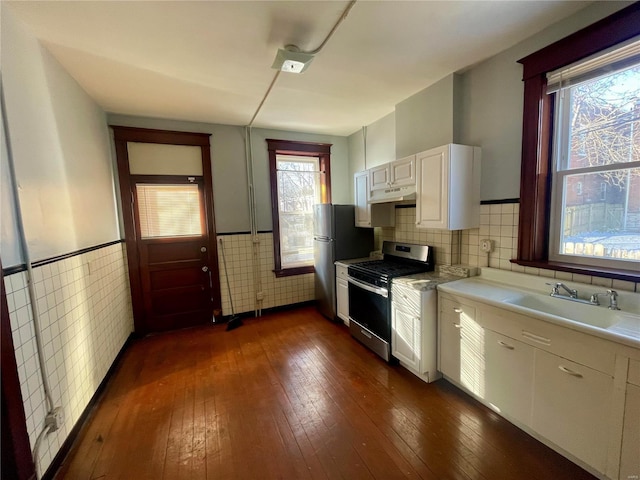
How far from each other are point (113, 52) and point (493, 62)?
9.57 feet

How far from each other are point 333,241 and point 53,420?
2742 millimetres

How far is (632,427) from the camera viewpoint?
1227 millimetres

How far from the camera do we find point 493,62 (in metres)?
2.17

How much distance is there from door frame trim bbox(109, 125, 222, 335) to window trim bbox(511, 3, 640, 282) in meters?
3.33

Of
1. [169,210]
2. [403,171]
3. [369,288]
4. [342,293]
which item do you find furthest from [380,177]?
[169,210]

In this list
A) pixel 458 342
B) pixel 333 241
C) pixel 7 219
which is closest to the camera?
pixel 7 219

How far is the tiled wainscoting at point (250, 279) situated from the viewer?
3717 mm

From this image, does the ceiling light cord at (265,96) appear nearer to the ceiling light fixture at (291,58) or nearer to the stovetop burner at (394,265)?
the ceiling light fixture at (291,58)

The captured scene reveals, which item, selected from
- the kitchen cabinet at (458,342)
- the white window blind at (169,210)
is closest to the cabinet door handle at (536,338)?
the kitchen cabinet at (458,342)

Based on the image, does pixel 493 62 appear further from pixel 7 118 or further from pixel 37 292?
pixel 37 292

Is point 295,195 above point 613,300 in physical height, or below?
above

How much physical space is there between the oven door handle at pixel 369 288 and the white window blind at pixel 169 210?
209 centimetres

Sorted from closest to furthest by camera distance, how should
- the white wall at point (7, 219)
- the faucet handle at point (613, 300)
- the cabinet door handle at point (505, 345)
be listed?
the white wall at point (7, 219)
the faucet handle at point (613, 300)
the cabinet door handle at point (505, 345)

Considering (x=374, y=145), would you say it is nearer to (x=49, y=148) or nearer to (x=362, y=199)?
(x=362, y=199)
